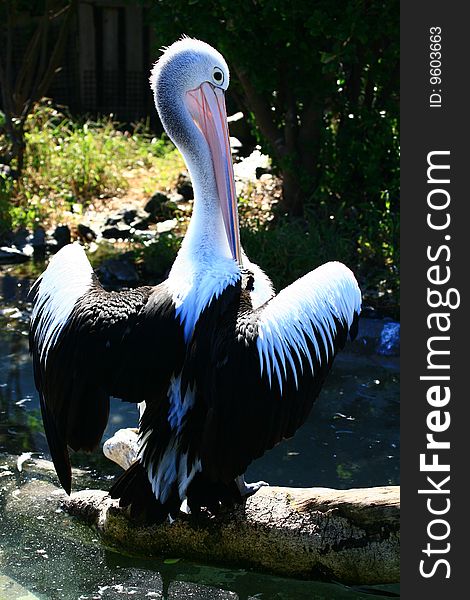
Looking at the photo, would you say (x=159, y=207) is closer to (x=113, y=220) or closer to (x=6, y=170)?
(x=113, y=220)

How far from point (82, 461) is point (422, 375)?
2.07m

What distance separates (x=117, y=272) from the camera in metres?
7.09

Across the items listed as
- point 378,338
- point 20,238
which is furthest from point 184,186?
point 378,338

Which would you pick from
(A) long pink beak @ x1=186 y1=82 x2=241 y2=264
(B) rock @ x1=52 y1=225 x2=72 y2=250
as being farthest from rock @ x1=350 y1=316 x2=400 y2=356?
(B) rock @ x1=52 y1=225 x2=72 y2=250

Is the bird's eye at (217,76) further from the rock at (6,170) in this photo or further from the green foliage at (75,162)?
the rock at (6,170)

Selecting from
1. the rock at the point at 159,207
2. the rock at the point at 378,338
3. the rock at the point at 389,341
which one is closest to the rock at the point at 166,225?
the rock at the point at 159,207

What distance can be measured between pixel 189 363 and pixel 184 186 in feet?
19.9

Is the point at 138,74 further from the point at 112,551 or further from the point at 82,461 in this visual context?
the point at 112,551

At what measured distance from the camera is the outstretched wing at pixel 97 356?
328 cm

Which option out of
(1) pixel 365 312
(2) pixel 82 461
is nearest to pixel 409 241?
(2) pixel 82 461

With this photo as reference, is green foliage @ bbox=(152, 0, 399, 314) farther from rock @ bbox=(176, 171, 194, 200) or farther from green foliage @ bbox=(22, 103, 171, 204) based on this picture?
green foliage @ bbox=(22, 103, 171, 204)

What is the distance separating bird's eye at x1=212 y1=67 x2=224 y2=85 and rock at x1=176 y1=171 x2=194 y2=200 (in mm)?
4966

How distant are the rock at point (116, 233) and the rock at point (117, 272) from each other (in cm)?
115

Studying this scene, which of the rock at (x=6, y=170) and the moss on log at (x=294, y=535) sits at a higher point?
the rock at (x=6, y=170)
